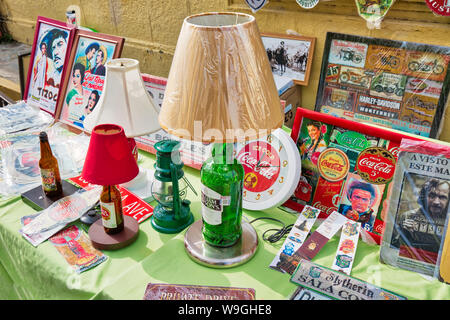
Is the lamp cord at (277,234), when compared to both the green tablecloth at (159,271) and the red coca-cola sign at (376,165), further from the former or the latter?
the red coca-cola sign at (376,165)

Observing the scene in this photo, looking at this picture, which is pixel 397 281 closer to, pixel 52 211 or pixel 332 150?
pixel 332 150

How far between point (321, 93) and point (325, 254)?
0.65m

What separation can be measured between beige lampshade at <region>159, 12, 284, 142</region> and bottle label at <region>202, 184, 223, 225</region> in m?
0.22

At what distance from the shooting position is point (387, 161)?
1.10 metres

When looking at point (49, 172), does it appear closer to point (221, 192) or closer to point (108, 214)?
point (108, 214)

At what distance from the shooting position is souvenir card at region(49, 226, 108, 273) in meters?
1.10

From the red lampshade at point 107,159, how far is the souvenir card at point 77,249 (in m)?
0.25

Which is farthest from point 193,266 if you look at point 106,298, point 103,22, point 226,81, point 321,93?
point 103,22

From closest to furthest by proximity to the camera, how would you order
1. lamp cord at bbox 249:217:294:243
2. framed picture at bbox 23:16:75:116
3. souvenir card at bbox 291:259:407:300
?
souvenir card at bbox 291:259:407:300
lamp cord at bbox 249:217:294:243
framed picture at bbox 23:16:75:116

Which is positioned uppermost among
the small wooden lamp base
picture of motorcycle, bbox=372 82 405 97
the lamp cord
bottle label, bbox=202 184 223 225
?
picture of motorcycle, bbox=372 82 405 97

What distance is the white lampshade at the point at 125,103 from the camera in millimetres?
1294

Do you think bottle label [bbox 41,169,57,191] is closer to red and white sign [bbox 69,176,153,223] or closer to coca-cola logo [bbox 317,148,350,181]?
red and white sign [bbox 69,176,153,223]

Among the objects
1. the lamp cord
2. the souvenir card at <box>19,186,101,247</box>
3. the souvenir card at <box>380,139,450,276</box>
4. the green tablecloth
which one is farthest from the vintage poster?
the souvenir card at <box>380,139,450,276</box>

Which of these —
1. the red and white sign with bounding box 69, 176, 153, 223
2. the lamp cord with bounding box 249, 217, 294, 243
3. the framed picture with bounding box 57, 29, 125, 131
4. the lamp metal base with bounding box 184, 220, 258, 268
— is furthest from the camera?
the framed picture with bounding box 57, 29, 125, 131
